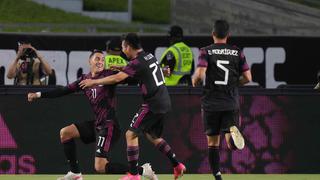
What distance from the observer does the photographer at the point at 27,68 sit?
17188 mm

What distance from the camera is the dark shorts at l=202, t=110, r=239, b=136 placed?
12.8 meters

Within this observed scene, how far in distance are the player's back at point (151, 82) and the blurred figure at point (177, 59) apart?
16.3 ft

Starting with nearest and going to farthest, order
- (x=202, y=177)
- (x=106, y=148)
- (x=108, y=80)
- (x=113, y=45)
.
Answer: (x=108, y=80) < (x=106, y=148) < (x=202, y=177) < (x=113, y=45)

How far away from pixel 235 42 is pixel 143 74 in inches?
288

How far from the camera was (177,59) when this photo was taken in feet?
58.2

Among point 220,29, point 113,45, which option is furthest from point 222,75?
point 113,45

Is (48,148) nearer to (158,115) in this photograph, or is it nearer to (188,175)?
(188,175)

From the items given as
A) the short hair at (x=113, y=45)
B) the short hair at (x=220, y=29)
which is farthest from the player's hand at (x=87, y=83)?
the short hair at (x=113, y=45)

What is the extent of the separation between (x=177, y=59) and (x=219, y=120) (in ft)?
16.3

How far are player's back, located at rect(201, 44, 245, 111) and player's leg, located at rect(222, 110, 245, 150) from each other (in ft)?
0.40

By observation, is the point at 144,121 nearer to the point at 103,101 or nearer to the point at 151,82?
the point at 151,82

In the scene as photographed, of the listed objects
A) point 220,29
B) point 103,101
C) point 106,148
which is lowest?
point 106,148

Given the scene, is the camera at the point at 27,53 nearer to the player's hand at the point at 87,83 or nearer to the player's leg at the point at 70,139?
the player's leg at the point at 70,139

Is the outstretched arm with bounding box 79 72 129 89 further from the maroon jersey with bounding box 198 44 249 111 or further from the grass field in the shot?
the grass field
